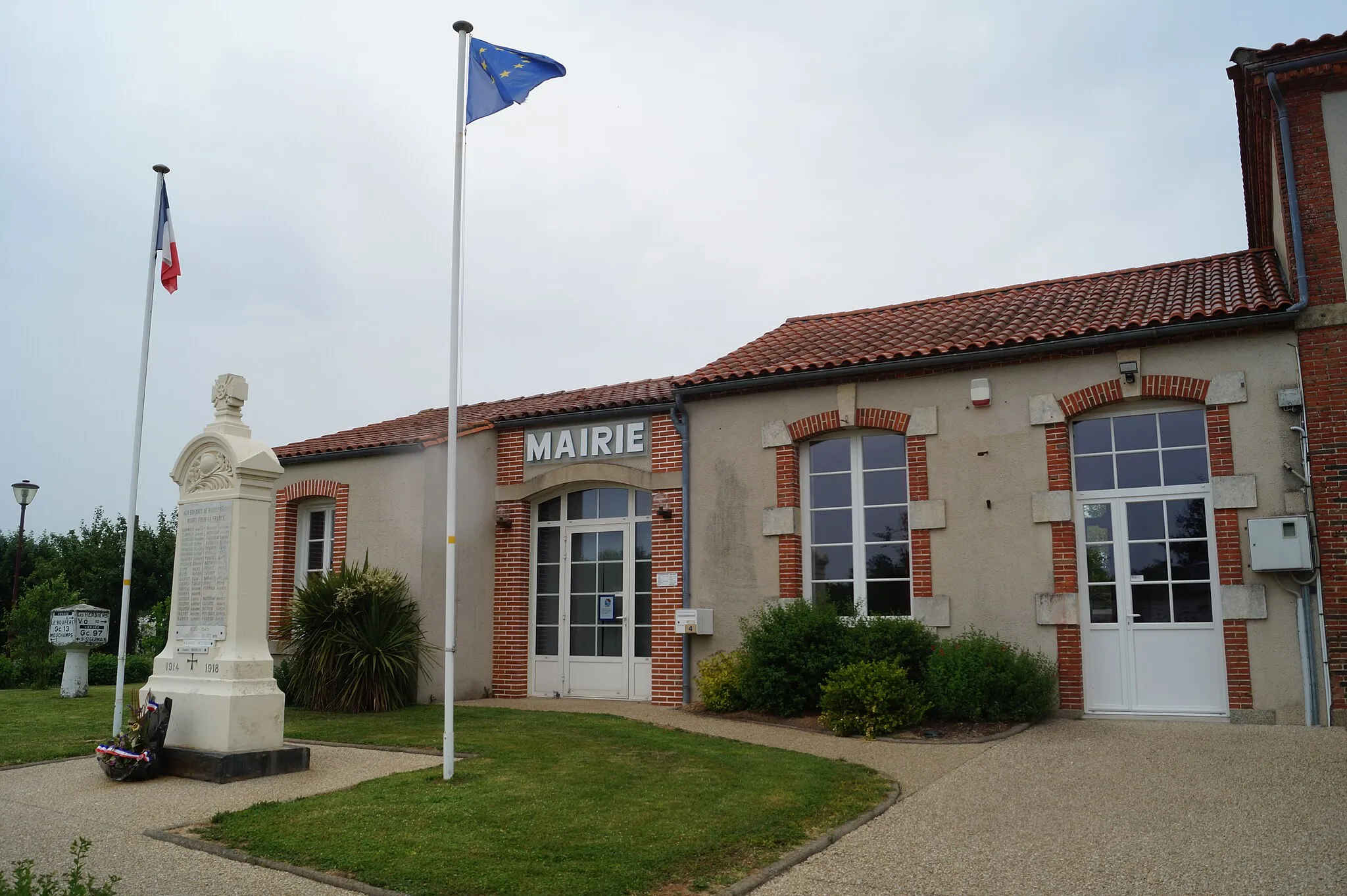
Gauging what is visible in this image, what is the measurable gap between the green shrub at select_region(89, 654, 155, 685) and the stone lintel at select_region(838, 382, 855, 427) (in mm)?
11383

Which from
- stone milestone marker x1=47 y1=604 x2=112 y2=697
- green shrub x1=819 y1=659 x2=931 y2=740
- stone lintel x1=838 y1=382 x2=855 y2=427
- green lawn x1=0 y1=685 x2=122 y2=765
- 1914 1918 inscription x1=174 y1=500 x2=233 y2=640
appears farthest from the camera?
stone milestone marker x1=47 y1=604 x2=112 y2=697

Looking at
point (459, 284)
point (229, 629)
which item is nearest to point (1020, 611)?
point (459, 284)

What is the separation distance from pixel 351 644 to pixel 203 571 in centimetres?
345

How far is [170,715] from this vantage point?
754 cm

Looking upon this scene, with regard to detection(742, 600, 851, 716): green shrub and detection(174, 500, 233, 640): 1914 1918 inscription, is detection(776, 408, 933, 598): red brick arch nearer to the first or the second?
detection(742, 600, 851, 716): green shrub

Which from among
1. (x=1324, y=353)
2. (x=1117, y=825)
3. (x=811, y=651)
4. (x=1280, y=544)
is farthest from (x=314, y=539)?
(x=1324, y=353)

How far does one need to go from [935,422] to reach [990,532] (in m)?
1.25

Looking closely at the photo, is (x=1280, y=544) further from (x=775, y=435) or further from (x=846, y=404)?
(x=775, y=435)

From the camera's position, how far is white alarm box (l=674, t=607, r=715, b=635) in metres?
11.1

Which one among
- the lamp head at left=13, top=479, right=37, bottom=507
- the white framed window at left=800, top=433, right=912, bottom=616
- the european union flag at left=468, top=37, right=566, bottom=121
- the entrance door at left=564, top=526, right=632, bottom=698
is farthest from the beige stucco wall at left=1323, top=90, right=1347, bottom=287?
the lamp head at left=13, top=479, right=37, bottom=507

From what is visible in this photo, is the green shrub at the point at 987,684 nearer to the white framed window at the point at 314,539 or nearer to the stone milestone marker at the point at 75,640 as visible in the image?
the white framed window at the point at 314,539

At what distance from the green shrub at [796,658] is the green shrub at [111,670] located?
34.1 feet

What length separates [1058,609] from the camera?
9406 millimetres

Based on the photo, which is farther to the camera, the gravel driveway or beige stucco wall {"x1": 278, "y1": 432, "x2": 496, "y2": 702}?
beige stucco wall {"x1": 278, "y1": 432, "x2": 496, "y2": 702}
